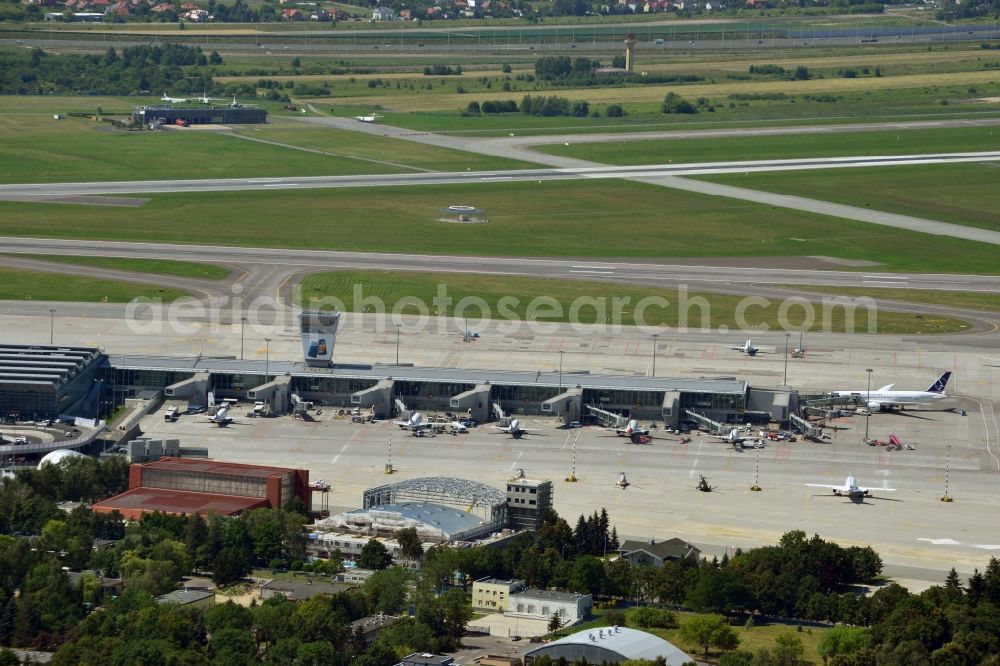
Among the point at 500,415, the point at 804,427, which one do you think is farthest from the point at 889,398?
the point at 500,415

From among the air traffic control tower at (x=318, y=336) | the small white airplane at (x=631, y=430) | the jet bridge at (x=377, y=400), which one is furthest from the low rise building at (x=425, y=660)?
the air traffic control tower at (x=318, y=336)

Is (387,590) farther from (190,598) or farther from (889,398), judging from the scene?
(889,398)

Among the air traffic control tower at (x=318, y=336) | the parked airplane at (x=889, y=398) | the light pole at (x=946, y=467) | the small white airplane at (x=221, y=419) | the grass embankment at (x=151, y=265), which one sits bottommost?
the small white airplane at (x=221, y=419)

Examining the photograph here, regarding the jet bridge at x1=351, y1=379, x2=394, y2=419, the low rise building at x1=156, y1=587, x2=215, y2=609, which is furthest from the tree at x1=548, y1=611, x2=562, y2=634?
the jet bridge at x1=351, y1=379, x2=394, y2=419

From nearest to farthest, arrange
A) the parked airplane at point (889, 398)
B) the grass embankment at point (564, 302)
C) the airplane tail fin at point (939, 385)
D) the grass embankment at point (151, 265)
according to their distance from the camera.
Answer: the parked airplane at point (889, 398) < the airplane tail fin at point (939, 385) < the grass embankment at point (564, 302) < the grass embankment at point (151, 265)

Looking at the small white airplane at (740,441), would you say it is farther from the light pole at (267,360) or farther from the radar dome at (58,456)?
the radar dome at (58,456)

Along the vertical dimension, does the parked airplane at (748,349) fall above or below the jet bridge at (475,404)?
above
